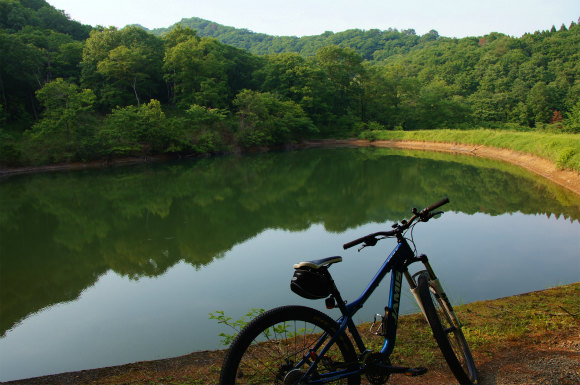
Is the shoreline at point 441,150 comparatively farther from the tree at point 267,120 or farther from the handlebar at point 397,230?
the handlebar at point 397,230

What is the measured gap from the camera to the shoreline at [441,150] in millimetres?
14415

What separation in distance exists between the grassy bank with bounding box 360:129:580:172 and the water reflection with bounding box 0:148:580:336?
1.26 m

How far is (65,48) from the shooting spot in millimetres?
31641

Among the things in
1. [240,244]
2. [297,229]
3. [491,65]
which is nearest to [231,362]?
[240,244]

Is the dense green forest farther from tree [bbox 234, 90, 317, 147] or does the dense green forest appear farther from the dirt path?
the dirt path

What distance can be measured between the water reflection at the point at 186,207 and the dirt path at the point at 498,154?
1.86 feet

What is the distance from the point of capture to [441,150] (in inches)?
1136

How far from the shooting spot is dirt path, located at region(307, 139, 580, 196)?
13.8 metres

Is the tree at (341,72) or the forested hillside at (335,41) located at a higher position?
the forested hillside at (335,41)

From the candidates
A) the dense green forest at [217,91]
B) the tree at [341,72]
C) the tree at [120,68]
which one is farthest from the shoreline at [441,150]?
the tree at [120,68]

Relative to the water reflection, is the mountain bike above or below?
above

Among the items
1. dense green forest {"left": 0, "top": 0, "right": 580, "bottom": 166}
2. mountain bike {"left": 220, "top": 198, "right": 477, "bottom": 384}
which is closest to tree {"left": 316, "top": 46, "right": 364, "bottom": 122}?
dense green forest {"left": 0, "top": 0, "right": 580, "bottom": 166}

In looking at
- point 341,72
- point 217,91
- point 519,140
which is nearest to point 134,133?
point 217,91

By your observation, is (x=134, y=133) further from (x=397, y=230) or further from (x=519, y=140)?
(x=397, y=230)
